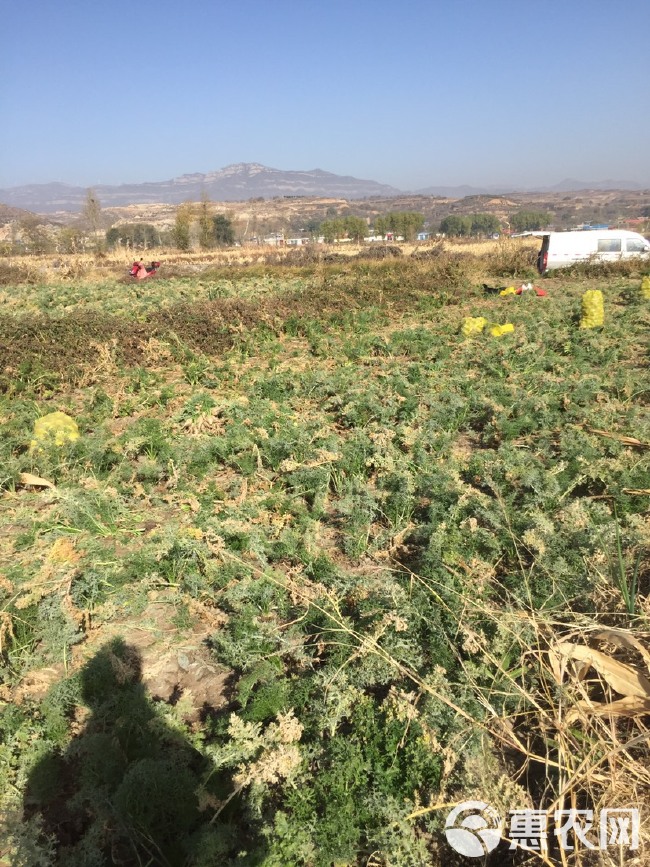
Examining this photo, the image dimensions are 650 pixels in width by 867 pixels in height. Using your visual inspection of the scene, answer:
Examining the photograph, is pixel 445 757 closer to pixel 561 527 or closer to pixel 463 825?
pixel 463 825

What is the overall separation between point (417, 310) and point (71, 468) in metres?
10.9

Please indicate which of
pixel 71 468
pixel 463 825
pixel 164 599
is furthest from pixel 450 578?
pixel 71 468

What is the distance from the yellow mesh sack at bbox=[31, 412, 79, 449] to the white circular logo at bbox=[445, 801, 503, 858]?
5.48m

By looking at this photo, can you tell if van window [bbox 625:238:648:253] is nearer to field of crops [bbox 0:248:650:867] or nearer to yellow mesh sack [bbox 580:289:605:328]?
yellow mesh sack [bbox 580:289:605:328]

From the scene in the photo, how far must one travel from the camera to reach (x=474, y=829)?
2285 millimetres

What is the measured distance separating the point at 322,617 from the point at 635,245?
21344mm

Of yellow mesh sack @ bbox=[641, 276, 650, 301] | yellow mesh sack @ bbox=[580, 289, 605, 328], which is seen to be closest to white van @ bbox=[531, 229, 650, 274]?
yellow mesh sack @ bbox=[641, 276, 650, 301]

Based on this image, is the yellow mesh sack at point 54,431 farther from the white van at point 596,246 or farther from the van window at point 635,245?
the van window at point 635,245

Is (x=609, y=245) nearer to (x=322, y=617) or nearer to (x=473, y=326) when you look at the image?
(x=473, y=326)

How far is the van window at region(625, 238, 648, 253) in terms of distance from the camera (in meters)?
19.0

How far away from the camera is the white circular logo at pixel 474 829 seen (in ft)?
7.40

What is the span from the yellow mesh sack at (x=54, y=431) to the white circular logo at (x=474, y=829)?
Result: 5480mm

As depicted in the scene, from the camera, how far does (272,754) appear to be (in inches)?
101

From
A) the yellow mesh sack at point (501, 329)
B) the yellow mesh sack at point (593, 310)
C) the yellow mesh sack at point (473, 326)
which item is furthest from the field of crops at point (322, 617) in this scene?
the yellow mesh sack at point (593, 310)
